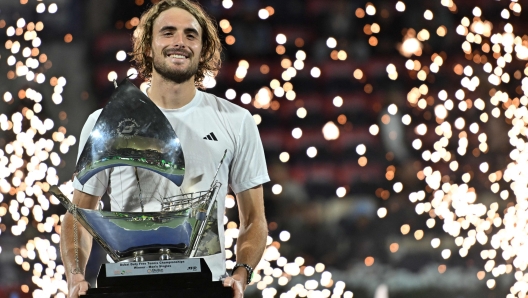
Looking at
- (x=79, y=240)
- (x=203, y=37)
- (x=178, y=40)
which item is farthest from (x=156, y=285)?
(x=203, y=37)

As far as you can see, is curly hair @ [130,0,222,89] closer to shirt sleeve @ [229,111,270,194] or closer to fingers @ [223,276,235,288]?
shirt sleeve @ [229,111,270,194]

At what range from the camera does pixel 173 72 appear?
1513 mm

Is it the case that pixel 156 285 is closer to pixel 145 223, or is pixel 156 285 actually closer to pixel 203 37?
pixel 145 223

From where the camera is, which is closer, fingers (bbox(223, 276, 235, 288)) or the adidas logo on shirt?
fingers (bbox(223, 276, 235, 288))

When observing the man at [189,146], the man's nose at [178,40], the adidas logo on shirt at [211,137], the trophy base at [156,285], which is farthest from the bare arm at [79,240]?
the man's nose at [178,40]

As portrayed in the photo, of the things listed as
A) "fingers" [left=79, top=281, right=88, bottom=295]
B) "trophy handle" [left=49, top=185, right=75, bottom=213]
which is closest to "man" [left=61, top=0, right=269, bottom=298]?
"fingers" [left=79, top=281, right=88, bottom=295]

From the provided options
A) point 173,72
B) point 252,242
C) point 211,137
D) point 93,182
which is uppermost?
point 173,72

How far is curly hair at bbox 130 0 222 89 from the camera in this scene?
5.32ft

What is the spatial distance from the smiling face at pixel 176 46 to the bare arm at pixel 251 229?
0.33m

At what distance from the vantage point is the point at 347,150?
3.11 metres

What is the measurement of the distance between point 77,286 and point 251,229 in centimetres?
47

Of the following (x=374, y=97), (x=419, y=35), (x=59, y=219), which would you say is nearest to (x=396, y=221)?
(x=374, y=97)

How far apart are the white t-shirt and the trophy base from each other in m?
0.27

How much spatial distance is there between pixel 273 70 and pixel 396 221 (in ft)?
3.01
